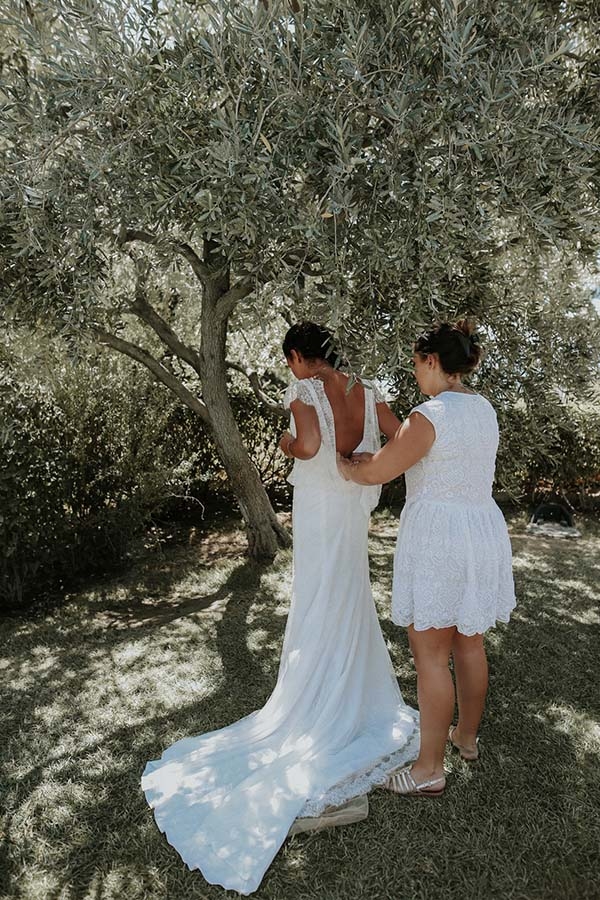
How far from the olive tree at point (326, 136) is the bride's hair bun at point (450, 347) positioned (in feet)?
0.52

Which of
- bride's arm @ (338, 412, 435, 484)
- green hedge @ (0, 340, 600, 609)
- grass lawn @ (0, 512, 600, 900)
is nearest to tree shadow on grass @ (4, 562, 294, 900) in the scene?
grass lawn @ (0, 512, 600, 900)

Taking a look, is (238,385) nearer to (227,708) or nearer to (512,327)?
(512,327)

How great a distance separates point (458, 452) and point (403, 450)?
25cm

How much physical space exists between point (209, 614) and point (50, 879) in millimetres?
3348

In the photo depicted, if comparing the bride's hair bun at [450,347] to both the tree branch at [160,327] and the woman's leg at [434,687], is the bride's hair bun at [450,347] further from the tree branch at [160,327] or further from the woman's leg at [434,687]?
the tree branch at [160,327]

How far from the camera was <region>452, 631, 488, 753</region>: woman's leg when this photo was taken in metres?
3.53

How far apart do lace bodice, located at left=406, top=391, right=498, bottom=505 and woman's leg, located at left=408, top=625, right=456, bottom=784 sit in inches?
26.4

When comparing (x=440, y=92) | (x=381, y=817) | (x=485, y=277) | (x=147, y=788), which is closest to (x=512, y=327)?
(x=485, y=277)

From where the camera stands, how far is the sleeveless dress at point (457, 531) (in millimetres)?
3295

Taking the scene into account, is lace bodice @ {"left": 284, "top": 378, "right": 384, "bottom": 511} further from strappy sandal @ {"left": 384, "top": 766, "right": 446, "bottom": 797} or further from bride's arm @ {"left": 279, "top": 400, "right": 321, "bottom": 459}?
strappy sandal @ {"left": 384, "top": 766, "right": 446, "bottom": 797}

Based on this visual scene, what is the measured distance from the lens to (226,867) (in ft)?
9.84

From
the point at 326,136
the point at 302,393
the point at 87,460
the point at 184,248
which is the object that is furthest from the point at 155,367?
the point at 326,136

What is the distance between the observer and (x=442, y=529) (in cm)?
333

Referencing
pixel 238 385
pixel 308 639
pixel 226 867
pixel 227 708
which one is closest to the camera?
pixel 226 867
